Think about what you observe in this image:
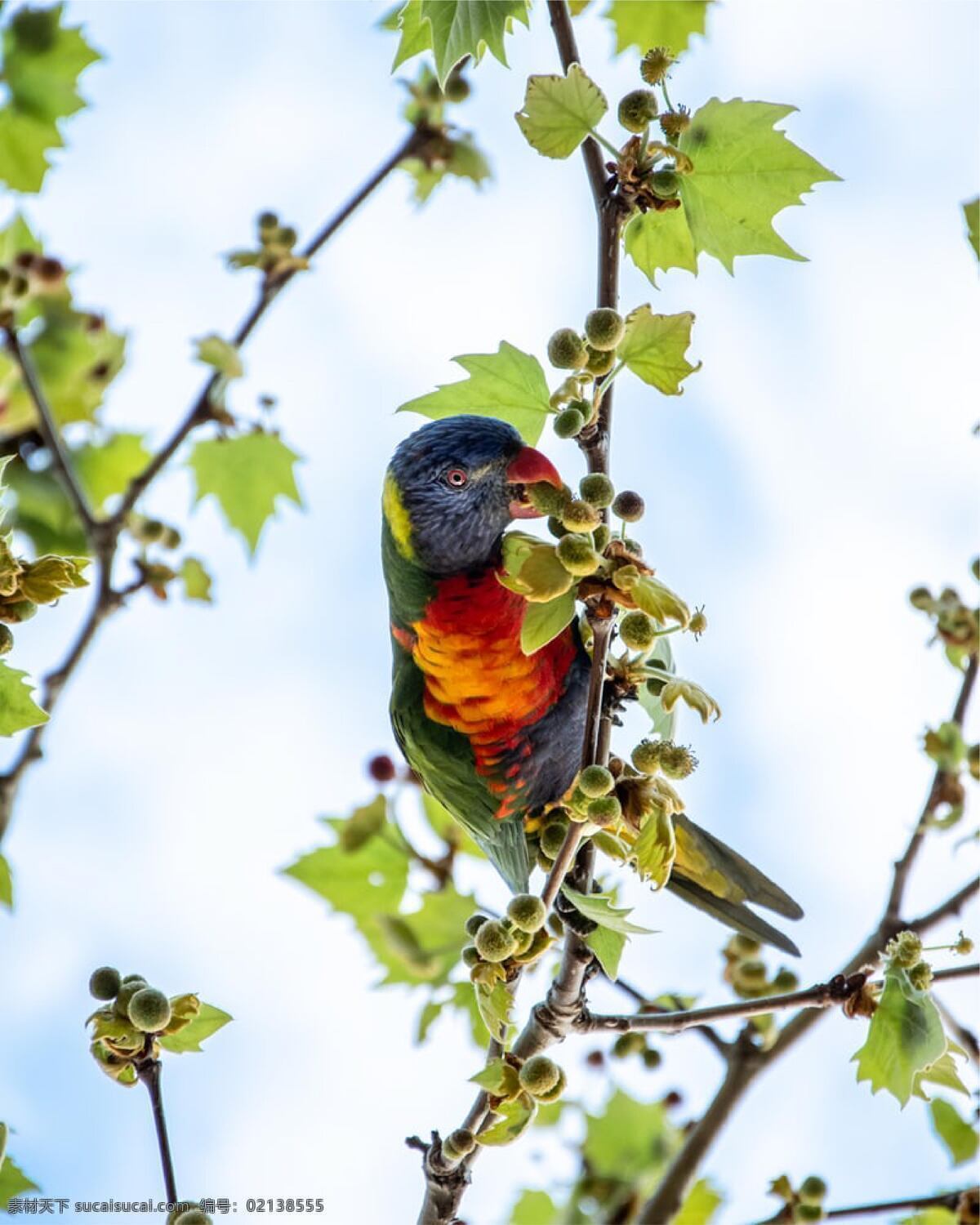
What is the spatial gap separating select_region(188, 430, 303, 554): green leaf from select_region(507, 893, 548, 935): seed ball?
5.20ft

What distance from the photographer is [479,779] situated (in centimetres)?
230

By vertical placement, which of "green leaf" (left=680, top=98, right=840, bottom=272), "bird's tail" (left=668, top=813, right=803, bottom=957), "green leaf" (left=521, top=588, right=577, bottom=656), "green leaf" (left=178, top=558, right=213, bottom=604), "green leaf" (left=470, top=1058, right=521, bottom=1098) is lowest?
"green leaf" (left=470, top=1058, right=521, bottom=1098)

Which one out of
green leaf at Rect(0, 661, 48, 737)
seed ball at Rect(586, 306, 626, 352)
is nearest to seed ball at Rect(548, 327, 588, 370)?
seed ball at Rect(586, 306, 626, 352)

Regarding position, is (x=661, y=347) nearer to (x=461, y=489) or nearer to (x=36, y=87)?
(x=461, y=489)

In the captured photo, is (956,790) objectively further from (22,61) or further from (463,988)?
(22,61)

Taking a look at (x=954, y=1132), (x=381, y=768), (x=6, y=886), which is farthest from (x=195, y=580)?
(x=954, y=1132)

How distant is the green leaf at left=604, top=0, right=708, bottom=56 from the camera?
6.72 ft

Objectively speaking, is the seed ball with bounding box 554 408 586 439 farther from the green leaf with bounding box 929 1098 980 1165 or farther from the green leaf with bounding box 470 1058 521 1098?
the green leaf with bounding box 929 1098 980 1165

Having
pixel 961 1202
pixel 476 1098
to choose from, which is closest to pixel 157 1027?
pixel 476 1098

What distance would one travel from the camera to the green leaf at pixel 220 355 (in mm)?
2400

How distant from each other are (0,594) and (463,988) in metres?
1.11

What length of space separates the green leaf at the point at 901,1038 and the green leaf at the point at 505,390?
0.79 meters

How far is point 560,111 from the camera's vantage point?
4.33 ft

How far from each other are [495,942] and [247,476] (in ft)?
5.52
